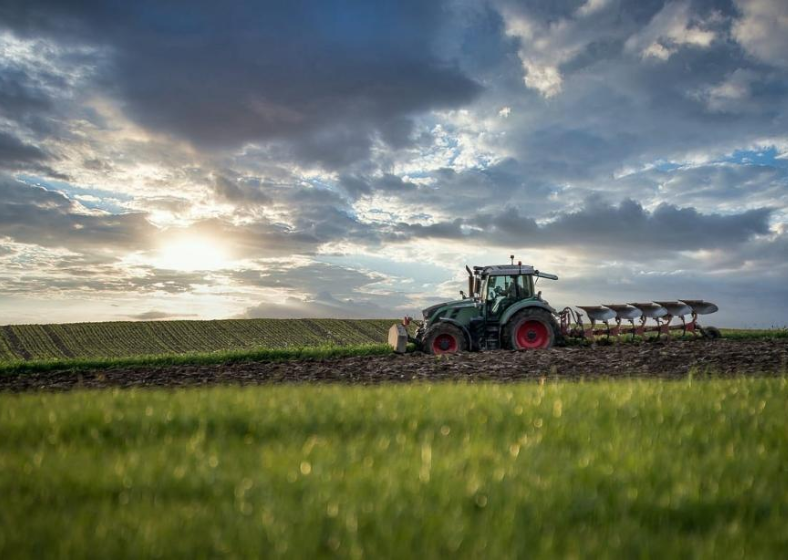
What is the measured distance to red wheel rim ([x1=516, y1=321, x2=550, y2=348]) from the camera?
2202 cm

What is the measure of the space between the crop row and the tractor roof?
22.8 meters

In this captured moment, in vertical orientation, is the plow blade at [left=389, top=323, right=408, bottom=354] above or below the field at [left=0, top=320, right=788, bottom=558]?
above

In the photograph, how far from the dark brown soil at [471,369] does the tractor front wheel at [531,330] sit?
1157mm

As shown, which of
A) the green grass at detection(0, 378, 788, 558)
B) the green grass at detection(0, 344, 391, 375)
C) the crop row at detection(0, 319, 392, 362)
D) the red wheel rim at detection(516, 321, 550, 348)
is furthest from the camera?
the crop row at detection(0, 319, 392, 362)

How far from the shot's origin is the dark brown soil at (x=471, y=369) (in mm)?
16125

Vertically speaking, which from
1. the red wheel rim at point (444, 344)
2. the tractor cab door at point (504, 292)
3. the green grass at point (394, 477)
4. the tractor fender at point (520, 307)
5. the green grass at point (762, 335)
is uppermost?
the tractor cab door at point (504, 292)

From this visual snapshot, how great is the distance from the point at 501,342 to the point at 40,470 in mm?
18182

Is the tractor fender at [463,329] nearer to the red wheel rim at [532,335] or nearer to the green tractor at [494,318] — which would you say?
the green tractor at [494,318]

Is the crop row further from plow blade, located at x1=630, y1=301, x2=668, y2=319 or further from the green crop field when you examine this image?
plow blade, located at x1=630, y1=301, x2=668, y2=319

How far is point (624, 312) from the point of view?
78.9ft

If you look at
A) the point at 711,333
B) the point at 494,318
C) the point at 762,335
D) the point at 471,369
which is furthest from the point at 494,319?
the point at 762,335

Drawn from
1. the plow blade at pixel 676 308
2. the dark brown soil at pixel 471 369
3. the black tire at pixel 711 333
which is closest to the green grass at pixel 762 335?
the black tire at pixel 711 333

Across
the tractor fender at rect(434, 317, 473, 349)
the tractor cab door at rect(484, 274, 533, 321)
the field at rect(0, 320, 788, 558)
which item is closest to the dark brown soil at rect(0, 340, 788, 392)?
the tractor fender at rect(434, 317, 473, 349)

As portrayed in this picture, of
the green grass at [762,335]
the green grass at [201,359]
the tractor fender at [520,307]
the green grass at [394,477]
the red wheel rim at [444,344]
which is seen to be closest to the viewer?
the green grass at [394,477]
